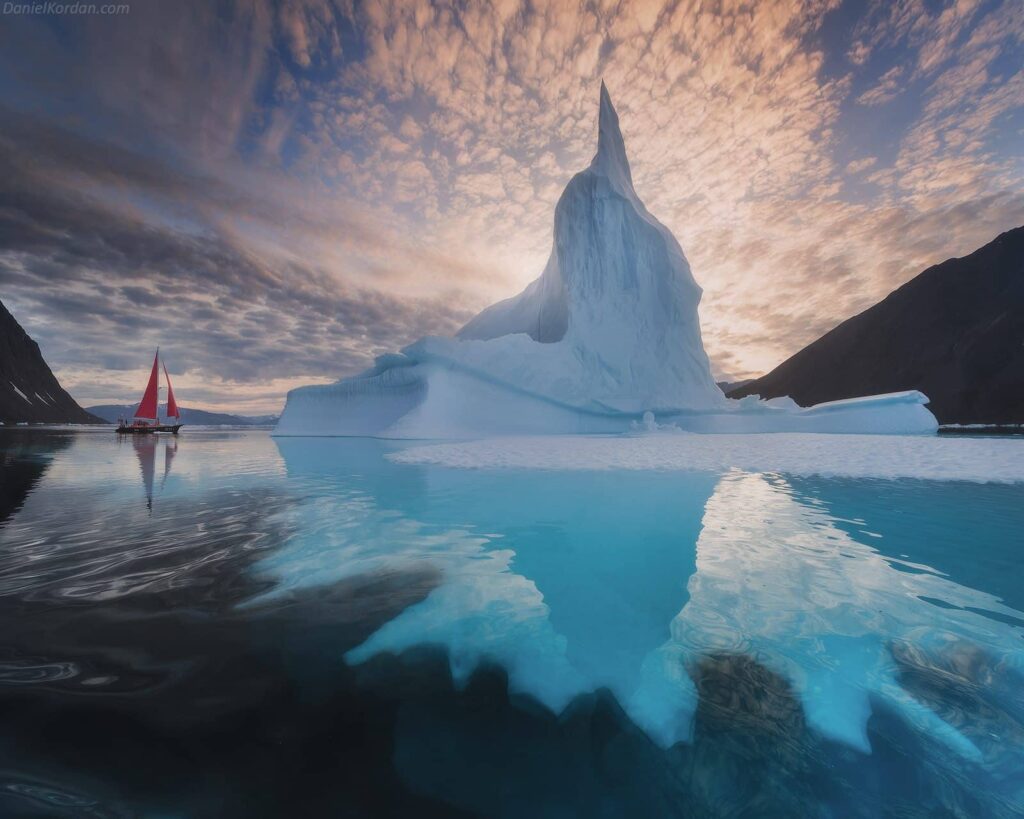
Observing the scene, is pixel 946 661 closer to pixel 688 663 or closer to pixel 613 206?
pixel 688 663

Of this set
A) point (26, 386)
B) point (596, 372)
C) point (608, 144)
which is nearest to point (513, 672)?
point (596, 372)

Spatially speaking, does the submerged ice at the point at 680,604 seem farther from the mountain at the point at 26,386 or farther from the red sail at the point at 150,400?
the mountain at the point at 26,386

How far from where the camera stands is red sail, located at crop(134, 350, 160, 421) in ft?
105

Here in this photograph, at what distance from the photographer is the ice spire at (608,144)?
2211 cm

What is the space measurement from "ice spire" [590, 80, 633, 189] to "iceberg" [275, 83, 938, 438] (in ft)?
0.22

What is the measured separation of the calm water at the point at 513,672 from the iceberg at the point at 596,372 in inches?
611

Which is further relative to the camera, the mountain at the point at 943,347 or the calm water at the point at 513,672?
the mountain at the point at 943,347

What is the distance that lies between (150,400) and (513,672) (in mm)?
42067

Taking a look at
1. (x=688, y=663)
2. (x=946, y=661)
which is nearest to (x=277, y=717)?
(x=688, y=663)

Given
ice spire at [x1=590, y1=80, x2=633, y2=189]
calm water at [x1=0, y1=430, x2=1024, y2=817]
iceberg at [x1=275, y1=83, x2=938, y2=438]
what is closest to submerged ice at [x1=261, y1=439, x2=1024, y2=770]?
calm water at [x1=0, y1=430, x2=1024, y2=817]

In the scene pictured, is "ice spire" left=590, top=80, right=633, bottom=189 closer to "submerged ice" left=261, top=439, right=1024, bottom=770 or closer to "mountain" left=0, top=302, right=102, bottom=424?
"submerged ice" left=261, top=439, right=1024, bottom=770

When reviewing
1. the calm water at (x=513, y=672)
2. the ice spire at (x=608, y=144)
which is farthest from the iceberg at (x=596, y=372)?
the calm water at (x=513, y=672)

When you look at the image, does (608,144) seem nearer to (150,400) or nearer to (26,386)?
(150,400)

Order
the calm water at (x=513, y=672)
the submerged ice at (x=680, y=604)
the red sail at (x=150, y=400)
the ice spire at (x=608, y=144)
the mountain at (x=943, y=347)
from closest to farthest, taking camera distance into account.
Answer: the calm water at (x=513, y=672) → the submerged ice at (x=680, y=604) → the ice spire at (x=608, y=144) → the red sail at (x=150, y=400) → the mountain at (x=943, y=347)
